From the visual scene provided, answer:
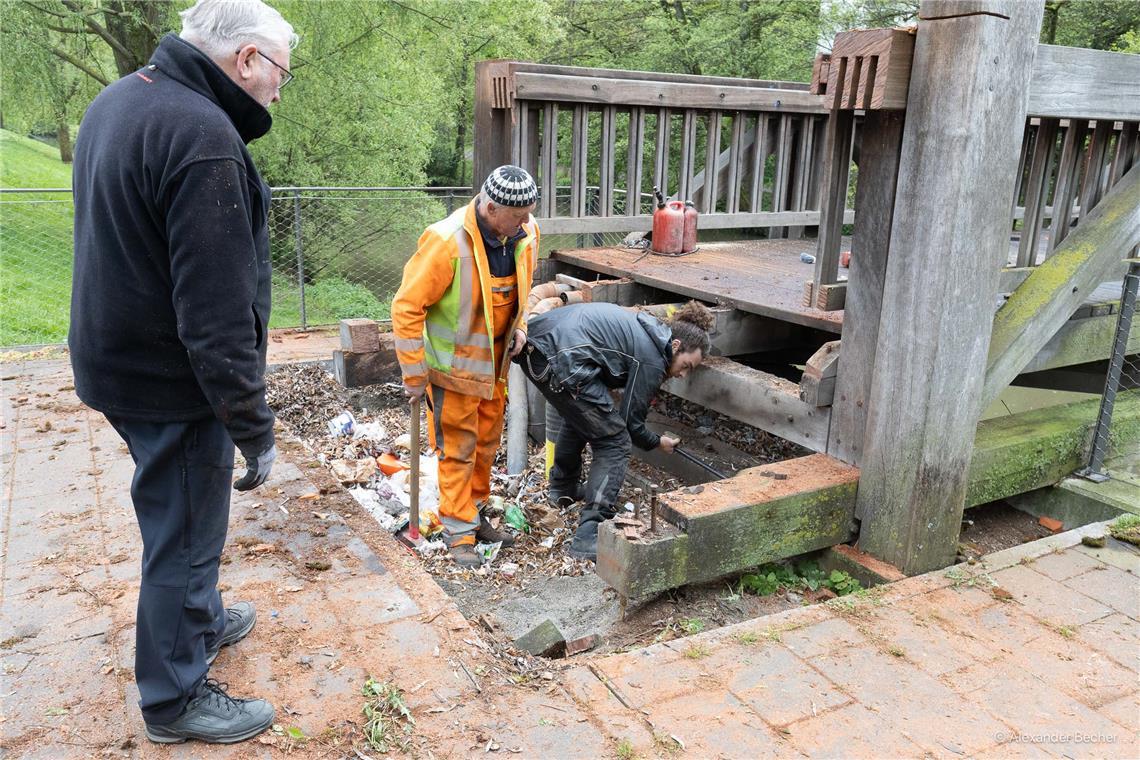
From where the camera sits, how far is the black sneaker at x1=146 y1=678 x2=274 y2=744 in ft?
8.14

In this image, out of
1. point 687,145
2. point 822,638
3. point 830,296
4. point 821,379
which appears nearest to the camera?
point 822,638

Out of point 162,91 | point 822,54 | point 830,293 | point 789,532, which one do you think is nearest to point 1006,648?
point 789,532

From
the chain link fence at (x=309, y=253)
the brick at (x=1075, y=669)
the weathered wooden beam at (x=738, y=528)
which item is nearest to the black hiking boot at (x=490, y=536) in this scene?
the weathered wooden beam at (x=738, y=528)

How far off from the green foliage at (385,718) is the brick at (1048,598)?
2453mm

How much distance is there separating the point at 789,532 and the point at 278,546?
224cm

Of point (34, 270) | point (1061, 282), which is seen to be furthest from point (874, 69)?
point (34, 270)

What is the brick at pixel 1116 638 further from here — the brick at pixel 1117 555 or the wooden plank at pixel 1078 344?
the wooden plank at pixel 1078 344

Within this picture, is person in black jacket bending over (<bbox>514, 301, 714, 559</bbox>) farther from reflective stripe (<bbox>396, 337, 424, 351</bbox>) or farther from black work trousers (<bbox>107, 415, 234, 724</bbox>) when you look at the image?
black work trousers (<bbox>107, 415, 234, 724</bbox>)

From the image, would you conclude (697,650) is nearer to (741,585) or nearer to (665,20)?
(741,585)

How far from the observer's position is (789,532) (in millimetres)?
3758

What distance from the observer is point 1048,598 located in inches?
137

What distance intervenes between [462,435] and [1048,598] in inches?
110

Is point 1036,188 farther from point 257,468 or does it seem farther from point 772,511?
point 257,468

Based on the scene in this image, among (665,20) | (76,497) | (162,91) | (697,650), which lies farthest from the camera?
(665,20)
